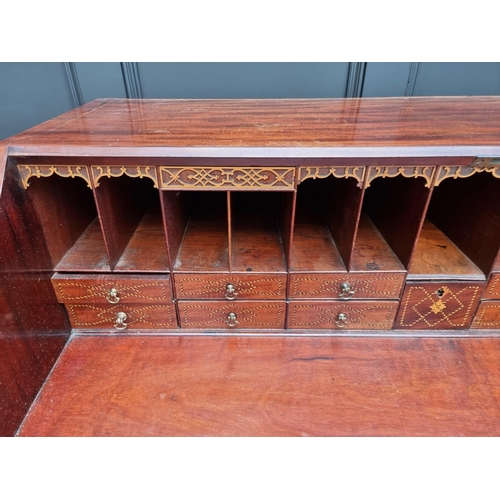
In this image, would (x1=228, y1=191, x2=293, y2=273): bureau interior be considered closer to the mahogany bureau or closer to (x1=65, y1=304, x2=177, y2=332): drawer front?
the mahogany bureau

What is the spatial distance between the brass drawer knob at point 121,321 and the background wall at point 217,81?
988 mm

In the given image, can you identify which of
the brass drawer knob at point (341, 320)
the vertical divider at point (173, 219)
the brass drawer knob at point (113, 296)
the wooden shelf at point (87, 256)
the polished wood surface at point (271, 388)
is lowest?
the polished wood surface at point (271, 388)

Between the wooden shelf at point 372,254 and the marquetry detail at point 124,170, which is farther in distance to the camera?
the wooden shelf at point 372,254

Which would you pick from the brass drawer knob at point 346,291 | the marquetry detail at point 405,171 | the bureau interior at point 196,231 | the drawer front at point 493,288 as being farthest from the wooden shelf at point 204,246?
the drawer front at point 493,288

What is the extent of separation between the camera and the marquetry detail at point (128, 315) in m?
1.15

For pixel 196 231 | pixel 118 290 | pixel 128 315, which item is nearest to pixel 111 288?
pixel 118 290

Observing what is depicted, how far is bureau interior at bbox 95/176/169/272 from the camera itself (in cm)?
104

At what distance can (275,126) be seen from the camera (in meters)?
1.06

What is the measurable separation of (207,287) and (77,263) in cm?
43

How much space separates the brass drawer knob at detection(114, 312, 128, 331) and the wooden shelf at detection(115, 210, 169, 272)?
0.17m

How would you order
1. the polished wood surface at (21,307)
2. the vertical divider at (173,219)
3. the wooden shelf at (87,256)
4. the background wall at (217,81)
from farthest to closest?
the background wall at (217,81), the wooden shelf at (87,256), the vertical divider at (173,219), the polished wood surface at (21,307)

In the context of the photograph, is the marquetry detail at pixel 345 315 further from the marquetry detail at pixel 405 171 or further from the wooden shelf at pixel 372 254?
the marquetry detail at pixel 405 171
